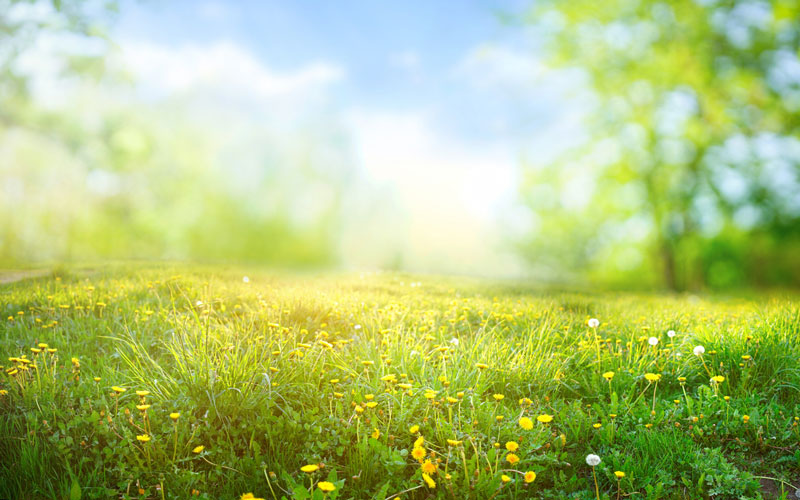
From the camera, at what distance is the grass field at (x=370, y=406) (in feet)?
6.89

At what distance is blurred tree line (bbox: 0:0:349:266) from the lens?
30.0 feet

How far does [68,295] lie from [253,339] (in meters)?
1.72

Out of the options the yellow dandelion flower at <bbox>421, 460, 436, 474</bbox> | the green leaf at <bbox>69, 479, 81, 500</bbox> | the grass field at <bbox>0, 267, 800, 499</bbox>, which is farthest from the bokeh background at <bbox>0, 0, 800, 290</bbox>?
the yellow dandelion flower at <bbox>421, 460, 436, 474</bbox>

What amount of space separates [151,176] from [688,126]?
610 inches

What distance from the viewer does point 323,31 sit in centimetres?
568

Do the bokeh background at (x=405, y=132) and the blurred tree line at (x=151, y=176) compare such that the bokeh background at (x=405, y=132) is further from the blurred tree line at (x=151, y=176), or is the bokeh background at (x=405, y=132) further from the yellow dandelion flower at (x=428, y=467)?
the yellow dandelion flower at (x=428, y=467)

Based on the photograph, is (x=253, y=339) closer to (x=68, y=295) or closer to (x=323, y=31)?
(x=68, y=295)

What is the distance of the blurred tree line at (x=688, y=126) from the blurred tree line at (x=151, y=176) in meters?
6.88

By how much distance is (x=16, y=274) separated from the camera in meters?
3.69

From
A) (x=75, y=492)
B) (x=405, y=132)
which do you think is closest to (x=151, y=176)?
(x=405, y=132)

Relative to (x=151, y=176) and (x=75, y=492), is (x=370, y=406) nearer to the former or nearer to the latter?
(x=75, y=492)

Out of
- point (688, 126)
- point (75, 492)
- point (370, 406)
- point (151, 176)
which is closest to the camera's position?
point (75, 492)

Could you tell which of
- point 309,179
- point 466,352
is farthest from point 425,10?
point 309,179

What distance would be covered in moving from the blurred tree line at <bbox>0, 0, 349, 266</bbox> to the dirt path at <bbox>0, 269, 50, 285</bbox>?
8.92 ft
